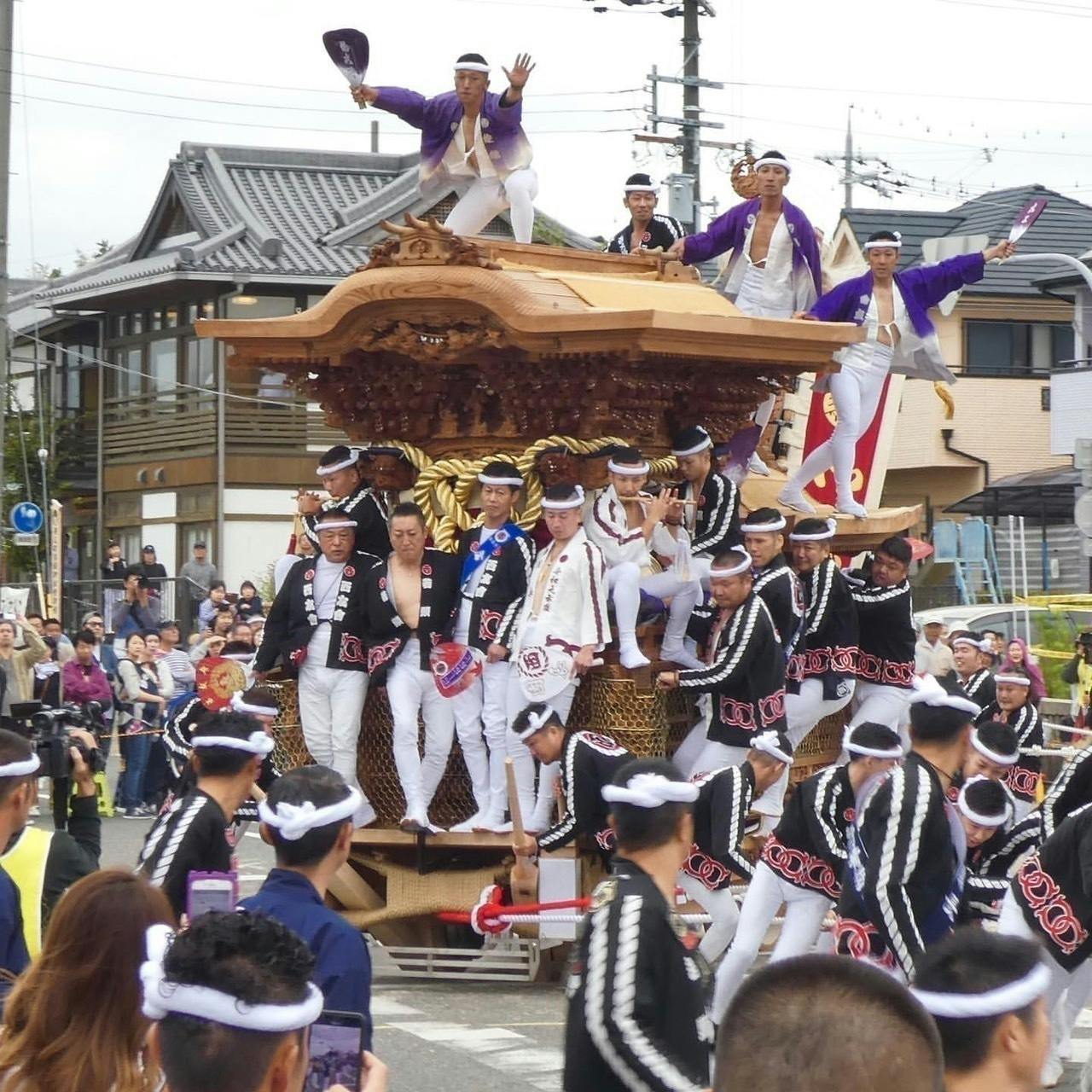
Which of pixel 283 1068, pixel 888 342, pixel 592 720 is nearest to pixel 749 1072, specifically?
pixel 283 1068

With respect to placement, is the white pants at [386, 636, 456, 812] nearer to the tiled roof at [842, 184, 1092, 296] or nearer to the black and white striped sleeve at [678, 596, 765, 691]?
the black and white striped sleeve at [678, 596, 765, 691]

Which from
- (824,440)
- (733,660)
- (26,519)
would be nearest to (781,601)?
(733,660)

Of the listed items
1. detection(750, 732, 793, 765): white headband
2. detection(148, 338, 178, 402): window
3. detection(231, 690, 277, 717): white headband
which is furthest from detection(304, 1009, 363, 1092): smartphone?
detection(148, 338, 178, 402): window

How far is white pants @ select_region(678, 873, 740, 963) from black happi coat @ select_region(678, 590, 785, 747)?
97cm

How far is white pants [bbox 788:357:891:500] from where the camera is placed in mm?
13000

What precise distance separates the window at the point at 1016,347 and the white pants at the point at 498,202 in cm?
2559

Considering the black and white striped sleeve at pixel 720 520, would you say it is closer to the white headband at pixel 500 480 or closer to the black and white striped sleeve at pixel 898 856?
the white headband at pixel 500 480

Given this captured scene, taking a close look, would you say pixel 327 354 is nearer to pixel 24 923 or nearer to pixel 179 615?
pixel 24 923

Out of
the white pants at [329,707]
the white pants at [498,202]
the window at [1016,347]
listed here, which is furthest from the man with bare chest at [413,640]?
the window at [1016,347]

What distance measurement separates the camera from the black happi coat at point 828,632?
11.2m

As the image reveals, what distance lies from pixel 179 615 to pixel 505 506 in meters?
18.8

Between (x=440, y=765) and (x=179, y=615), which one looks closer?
(x=440, y=765)

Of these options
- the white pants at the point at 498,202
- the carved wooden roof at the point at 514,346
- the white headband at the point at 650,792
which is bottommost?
the white headband at the point at 650,792

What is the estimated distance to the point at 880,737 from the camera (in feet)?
27.5
